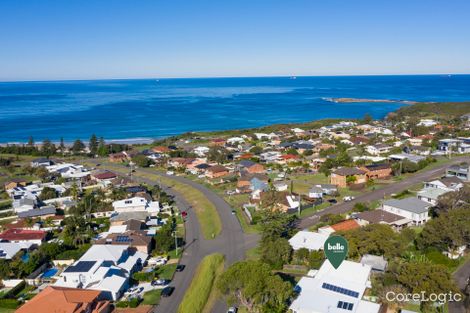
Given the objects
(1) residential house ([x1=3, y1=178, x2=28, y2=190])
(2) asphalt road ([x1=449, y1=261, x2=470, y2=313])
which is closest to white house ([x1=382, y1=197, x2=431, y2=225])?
(2) asphalt road ([x1=449, y1=261, x2=470, y2=313])

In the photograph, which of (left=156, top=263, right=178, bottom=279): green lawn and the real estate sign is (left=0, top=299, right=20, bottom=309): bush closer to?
(left=156, top=263, right=178, bottom=279): green lawn

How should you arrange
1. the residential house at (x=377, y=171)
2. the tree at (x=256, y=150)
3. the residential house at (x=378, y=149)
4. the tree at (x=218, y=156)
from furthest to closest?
the tree at (x=256, y=150), the residential house at (x=378, y=149), the tree at (x=218, y=156), the residential house at (x=377, y=171)

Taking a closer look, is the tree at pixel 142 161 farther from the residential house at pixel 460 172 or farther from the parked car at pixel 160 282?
the residential house at pixel 460 172

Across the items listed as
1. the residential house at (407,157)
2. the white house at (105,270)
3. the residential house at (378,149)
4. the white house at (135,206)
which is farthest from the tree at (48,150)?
the residential house at (407,157)

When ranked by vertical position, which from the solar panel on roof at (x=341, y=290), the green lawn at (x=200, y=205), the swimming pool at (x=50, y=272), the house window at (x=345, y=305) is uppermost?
the solar panel on roof at (x=341, y=290)

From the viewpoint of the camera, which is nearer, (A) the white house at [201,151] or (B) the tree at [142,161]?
(B) the tree at [142,161]

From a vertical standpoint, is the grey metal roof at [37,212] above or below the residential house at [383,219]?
below

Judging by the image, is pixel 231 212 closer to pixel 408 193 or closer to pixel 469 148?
pixel 408 193
